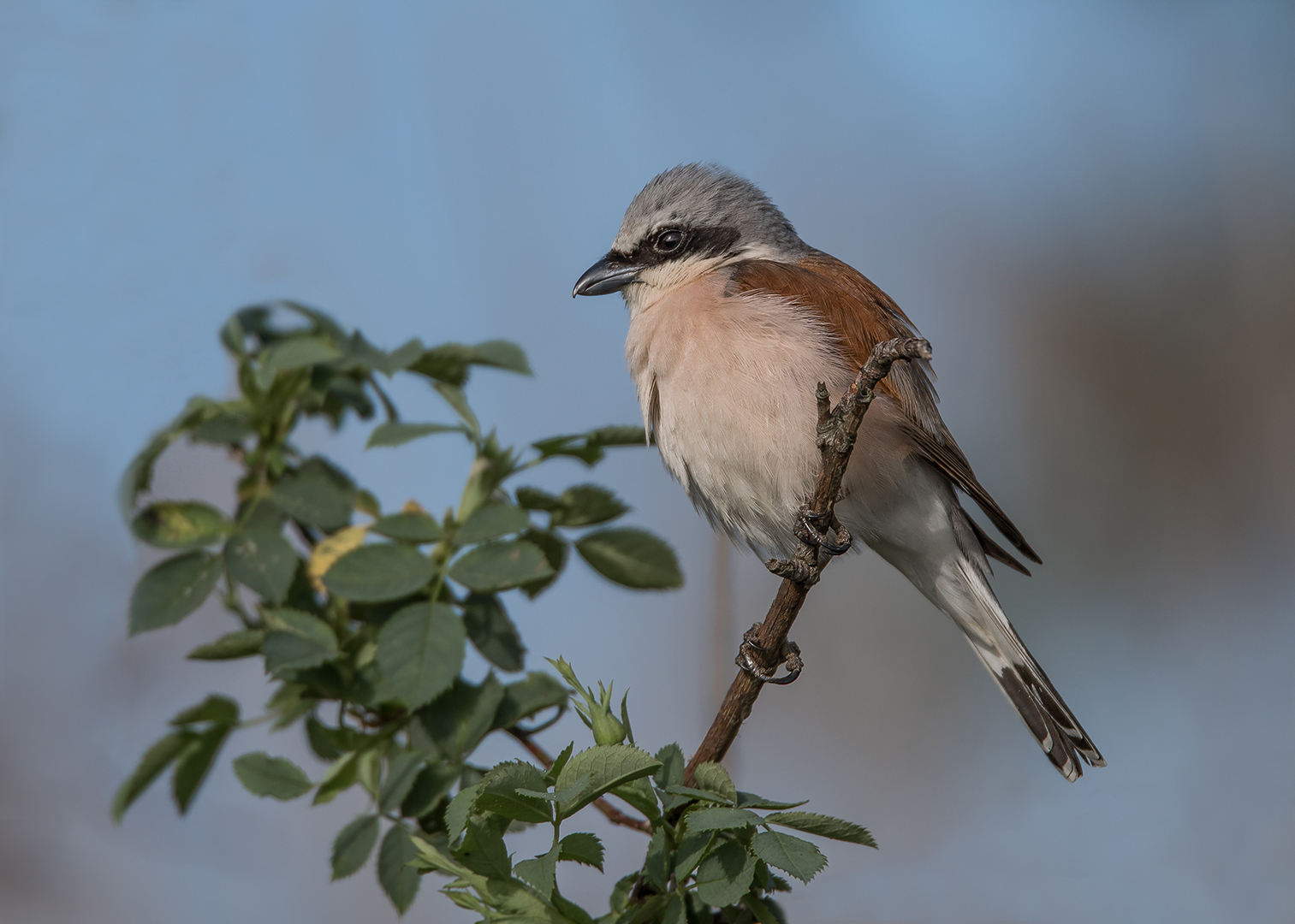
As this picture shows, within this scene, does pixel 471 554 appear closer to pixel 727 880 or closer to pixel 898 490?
pixel 727 880

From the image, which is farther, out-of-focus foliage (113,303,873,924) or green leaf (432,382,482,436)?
green leaf (432,382,482,436)

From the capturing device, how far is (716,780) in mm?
1242

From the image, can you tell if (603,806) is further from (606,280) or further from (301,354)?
(606,280)

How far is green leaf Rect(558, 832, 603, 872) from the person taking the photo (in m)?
1.18

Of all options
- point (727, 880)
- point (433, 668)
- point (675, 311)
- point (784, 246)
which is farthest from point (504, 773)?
point (784, 246)

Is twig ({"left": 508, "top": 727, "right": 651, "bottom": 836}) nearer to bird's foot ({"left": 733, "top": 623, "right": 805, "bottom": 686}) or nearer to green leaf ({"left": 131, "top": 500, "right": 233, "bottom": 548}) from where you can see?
bird's foot ({"left": 733, "top": 623, "right": 805, "bottom": 686})

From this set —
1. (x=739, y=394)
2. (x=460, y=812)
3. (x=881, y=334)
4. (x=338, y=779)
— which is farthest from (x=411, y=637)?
(x=881, y=334)

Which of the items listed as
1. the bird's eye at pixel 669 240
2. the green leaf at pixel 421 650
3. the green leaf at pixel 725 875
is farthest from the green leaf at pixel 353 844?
the bird's eye at pixel 669 240

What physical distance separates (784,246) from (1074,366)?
1.92m

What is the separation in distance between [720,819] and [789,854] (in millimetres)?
97

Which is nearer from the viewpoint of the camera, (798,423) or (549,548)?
(549,548)

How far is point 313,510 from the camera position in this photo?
1.91 metres

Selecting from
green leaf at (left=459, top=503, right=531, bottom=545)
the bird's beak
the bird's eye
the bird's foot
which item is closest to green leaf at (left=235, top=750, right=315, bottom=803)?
green leaf at (left=459, top=503, right=531, bottom=545)

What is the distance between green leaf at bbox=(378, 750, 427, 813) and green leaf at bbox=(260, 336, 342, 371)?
2.57ft
